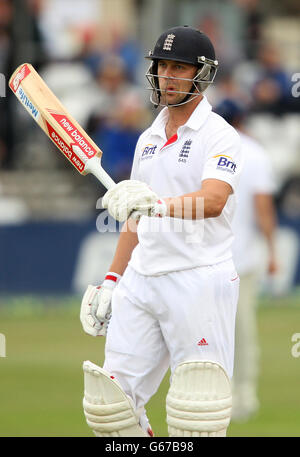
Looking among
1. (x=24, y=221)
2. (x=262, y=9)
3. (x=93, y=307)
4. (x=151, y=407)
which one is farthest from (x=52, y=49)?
(x=93, y=307)

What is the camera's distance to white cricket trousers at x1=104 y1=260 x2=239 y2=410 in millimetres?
4895

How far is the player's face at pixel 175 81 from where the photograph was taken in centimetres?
494

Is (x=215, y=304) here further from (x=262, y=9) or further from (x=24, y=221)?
(x=262, y=9)

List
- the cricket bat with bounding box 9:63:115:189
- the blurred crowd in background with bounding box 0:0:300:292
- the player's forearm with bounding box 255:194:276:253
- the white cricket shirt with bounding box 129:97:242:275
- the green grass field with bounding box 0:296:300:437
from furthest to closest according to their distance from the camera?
the blurred crowd in background with bounding box 0:0:300:292 → the player's forearm with bounding box 255:194:276:253 → the green grass field with bounding box 0:296:300:437 → the cricket bat with bounding box 9:63:115:189 → the white cricket shirt with bounding box 129:97:242:275

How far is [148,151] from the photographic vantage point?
504cm

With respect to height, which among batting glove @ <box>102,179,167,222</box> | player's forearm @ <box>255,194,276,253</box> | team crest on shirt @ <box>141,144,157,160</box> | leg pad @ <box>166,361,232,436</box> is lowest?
leg pad @ <box>166,361,232,436</box>

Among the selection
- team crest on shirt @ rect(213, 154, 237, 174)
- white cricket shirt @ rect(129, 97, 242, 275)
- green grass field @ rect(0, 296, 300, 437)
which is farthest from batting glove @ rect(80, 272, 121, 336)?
green grass field @ rect(0, 296, 300, 437)

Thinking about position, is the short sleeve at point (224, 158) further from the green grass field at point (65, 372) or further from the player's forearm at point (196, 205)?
the green grass field at point (65, 372)

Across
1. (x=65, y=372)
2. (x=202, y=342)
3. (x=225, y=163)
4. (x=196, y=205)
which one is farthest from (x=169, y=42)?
(x=65, y=372)

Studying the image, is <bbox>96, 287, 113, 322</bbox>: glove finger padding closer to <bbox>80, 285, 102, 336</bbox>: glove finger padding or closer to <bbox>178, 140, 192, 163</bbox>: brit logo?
<bbox>80, 285, 102, 336</bbox>: glove finger padding

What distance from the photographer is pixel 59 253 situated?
39.4ft

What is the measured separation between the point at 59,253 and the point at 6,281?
0.67 meters

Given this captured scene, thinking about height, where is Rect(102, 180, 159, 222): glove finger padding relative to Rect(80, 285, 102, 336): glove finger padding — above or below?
above

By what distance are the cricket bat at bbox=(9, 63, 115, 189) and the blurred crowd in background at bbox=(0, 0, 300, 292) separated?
6.78m
